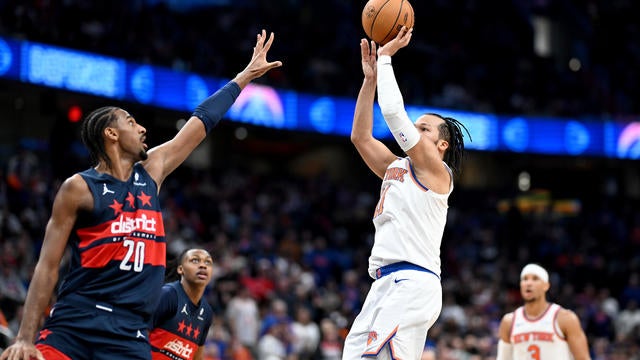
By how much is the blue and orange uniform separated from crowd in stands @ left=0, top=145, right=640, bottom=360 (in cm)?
677

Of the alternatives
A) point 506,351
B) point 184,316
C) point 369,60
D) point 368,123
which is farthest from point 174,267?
point 506,351

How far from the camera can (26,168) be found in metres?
16.0

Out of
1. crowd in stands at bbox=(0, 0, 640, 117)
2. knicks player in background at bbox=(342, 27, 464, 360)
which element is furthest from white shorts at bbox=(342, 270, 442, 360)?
crowd in stands at bbox=(0, 0, 640, 117)

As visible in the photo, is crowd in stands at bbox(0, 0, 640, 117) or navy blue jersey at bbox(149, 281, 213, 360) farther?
crowd in stands at bbox(0, 0, 640, 117)

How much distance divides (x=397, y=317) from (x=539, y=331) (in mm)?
3306

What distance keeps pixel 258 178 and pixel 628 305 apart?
25.8 ft

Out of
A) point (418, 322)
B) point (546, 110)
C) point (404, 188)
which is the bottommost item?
point (418, 322)

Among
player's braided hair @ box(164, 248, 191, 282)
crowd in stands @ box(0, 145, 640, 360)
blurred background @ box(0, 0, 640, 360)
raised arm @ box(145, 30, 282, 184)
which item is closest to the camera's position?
raised arm @ box(145, 30, 282, 184)

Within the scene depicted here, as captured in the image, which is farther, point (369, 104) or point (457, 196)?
point (457, 196)

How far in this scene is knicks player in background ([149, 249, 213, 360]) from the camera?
253 inches

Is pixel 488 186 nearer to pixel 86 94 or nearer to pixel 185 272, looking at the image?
pixel 86 94

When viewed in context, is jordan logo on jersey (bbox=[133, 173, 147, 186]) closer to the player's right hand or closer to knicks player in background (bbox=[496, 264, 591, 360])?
the player's right hand

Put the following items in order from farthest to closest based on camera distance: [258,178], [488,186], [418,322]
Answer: [488,186] → [258,178] → [418,322]

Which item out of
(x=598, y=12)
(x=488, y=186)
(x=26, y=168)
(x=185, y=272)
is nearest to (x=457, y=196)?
(x=488, y=186)
